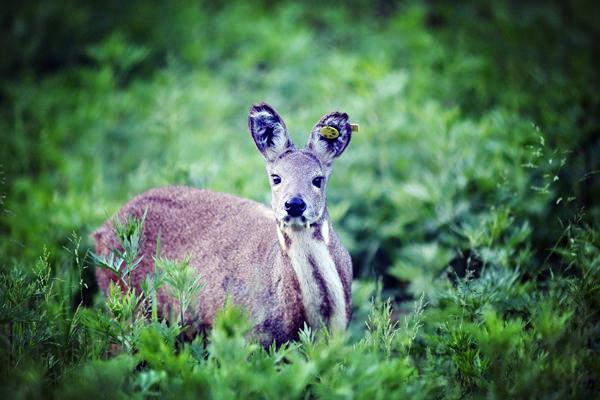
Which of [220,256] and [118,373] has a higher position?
[220,256]

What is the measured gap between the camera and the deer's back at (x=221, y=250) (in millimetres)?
4348

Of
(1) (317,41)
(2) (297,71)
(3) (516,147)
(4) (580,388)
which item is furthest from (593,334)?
(1) (317,41)

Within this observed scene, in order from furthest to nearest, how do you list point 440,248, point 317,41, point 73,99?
point 317,41, point 73,99, point 440,248

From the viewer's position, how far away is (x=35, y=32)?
947 centimetres

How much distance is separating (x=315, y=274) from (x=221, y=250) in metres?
0.82

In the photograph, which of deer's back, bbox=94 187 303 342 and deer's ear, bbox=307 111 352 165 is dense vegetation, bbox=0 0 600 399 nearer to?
deer's back, bbox=94 187 303 342

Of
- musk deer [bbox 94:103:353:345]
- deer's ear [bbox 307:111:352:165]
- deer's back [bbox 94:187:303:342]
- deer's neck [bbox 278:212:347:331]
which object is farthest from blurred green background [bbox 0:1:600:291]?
deer's neck [bbox 278:212:347:331]

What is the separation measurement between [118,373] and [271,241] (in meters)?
1.59

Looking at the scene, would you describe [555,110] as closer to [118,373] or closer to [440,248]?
[440,248]

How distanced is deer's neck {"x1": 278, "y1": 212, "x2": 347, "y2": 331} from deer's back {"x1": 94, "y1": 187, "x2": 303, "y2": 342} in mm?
74

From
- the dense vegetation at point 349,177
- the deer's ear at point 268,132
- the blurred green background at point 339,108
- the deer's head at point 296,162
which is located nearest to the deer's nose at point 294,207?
the deer's head at point 296,162

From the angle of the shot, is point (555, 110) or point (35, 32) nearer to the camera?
point (555, 110)

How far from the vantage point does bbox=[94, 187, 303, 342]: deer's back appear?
4348mm

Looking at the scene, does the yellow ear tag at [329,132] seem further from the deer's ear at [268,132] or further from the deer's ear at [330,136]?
the deer's ear at [268,132]
